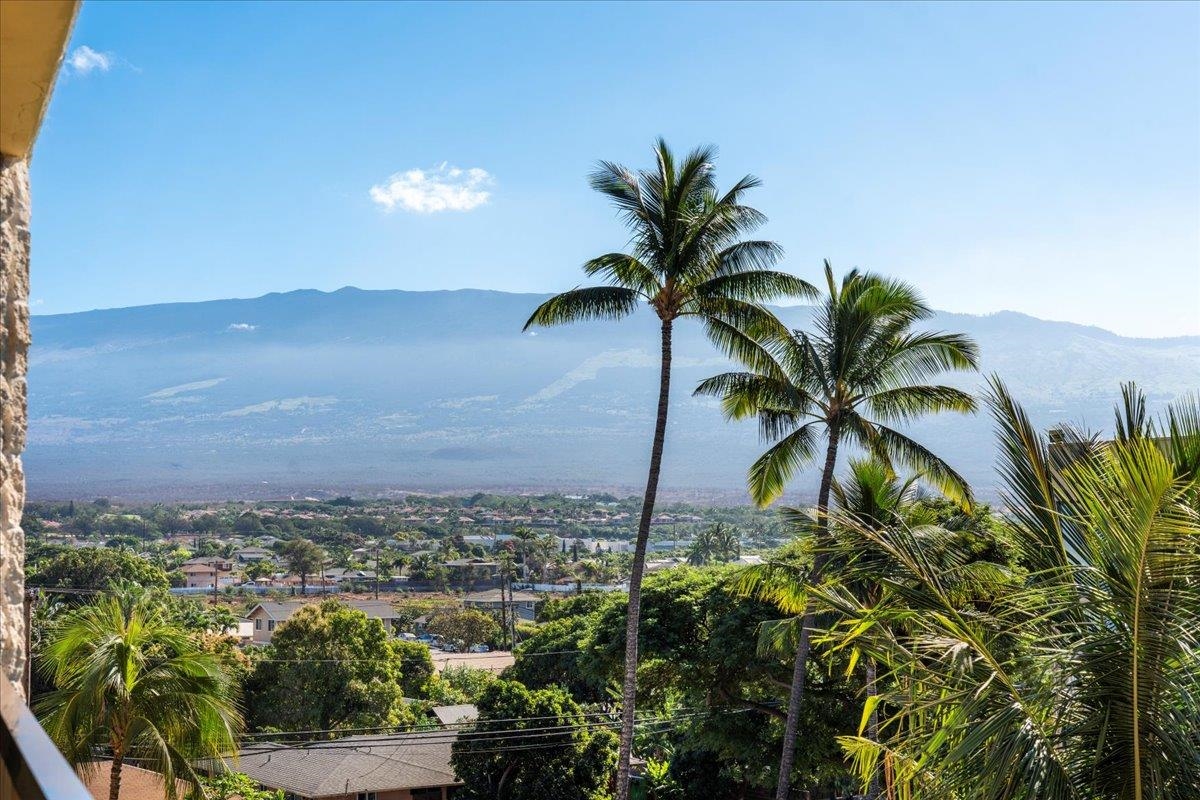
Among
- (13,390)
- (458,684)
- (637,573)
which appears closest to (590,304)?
(637,573)

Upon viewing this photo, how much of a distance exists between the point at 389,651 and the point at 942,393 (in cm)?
2474

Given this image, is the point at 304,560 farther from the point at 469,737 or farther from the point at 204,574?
the point at 469,737

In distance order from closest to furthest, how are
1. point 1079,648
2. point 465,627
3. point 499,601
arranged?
point 1079,648 → point 465,627 → point 499,601

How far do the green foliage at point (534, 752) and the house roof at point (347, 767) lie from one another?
1.20 metres

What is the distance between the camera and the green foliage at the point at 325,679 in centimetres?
3497

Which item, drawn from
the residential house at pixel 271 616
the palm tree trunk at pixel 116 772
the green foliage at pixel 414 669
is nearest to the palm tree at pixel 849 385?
the palm tree trunk at pixel 116 772

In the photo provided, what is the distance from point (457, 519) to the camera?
153m

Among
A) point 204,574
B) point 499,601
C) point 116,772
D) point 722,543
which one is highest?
point 116,772

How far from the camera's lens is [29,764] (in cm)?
131


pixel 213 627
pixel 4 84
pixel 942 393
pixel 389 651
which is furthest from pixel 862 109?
pixel 4 84

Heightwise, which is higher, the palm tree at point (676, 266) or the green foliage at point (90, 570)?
the palm tree at point (676, 266)

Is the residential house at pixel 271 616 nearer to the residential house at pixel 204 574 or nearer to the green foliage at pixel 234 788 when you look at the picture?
the residential house at pixel 204 574

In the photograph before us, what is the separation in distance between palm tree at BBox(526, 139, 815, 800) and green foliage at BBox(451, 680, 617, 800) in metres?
6.99

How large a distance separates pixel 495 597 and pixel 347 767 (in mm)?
57833
